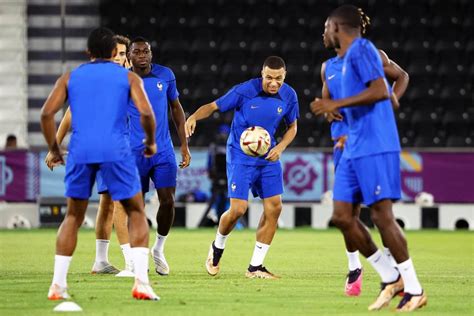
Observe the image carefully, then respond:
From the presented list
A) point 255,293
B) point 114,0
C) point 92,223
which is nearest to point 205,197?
point 92,223

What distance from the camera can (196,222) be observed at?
22.5 meters

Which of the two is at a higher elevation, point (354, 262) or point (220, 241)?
point (354, 262)

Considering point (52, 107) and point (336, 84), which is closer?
point (52, 107)

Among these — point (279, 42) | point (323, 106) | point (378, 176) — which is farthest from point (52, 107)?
point (279, 42)

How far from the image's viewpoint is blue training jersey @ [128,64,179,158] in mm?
11211

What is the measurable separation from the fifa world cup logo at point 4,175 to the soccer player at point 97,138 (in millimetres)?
13538

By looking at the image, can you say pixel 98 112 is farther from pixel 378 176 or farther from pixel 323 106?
pixel 378 176

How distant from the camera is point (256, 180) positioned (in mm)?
11617

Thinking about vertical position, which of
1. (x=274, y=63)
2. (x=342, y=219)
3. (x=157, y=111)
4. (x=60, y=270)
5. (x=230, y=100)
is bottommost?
(x=60, y=270)

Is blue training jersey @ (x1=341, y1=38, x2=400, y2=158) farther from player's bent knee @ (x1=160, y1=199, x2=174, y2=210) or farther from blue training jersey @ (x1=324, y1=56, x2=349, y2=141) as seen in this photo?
player's bent knee @ (x1=160, y1=199, x2=174, y2=210)

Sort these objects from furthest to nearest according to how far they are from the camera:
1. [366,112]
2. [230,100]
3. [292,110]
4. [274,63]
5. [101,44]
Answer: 1. [292,110]
2. [230,100]
3. [274,63]
4. [101,44]
5. [366,112]

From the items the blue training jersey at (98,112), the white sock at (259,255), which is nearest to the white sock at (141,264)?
the blue training jersey at (98,112)

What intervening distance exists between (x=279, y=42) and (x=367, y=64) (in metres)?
17.9

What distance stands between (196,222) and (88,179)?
14.0 m
